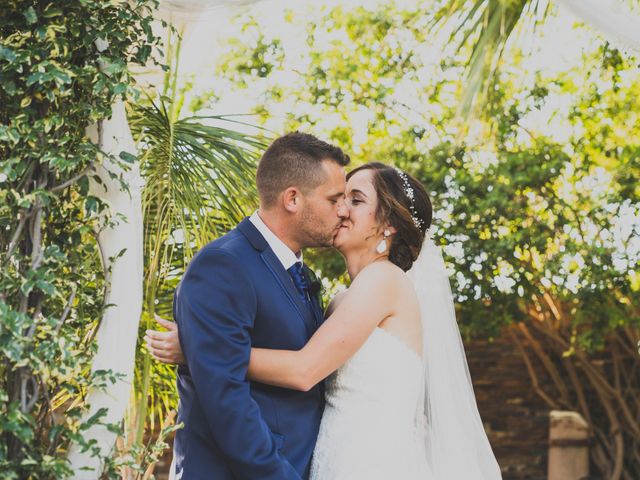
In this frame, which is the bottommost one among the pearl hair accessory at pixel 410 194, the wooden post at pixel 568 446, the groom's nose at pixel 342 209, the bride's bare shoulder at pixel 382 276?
the wooden post at pixel 568 446

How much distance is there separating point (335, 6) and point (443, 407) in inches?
233

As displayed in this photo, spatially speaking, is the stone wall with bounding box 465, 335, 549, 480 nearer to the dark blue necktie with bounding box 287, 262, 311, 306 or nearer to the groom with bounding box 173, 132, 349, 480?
the groom with bounding box 173, 132, 349, 480

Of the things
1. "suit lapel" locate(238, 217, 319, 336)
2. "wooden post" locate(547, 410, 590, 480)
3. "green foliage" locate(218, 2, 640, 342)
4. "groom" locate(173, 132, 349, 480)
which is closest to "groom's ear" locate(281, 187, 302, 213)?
"groom" locate(173, 132, 349, 480)

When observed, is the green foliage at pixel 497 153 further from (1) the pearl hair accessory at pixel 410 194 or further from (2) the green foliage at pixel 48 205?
(2) the green foliage at pixel 48 205

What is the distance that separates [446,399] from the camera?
319 cm

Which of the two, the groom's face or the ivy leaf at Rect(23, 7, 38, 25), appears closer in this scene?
the ivy leaf at Rect(23, 7, 38, 25)

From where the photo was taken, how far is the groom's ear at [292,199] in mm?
2635

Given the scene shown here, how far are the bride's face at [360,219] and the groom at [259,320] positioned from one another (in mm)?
207

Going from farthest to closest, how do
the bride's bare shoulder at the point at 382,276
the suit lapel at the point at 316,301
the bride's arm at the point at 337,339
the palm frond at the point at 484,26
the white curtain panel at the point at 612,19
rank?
1. the palm frond at the point at 484,26
2. the white curtain panel at the point at 612,19
3. the bride's bare shoulder at the point at 382,276
4. the suit lapel at the point at 316,301
5. the bride's arm at the point at 337,339

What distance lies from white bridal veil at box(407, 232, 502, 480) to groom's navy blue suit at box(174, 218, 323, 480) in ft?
1.94

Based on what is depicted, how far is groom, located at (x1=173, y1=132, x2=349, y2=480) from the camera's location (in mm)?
2326

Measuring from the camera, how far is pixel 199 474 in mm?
2461

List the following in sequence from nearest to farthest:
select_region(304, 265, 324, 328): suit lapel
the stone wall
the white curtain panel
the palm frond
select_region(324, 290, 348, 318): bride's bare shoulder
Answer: select_region(304, 265, 324, 328): suit lapel
select_region(324, 290, 348, 318): bride's bare shoulder
the white curtain panel
the palm frond
the stone wall

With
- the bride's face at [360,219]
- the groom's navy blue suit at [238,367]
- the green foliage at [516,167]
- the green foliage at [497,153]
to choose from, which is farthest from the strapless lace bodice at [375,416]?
the green foliage at [497,153]
